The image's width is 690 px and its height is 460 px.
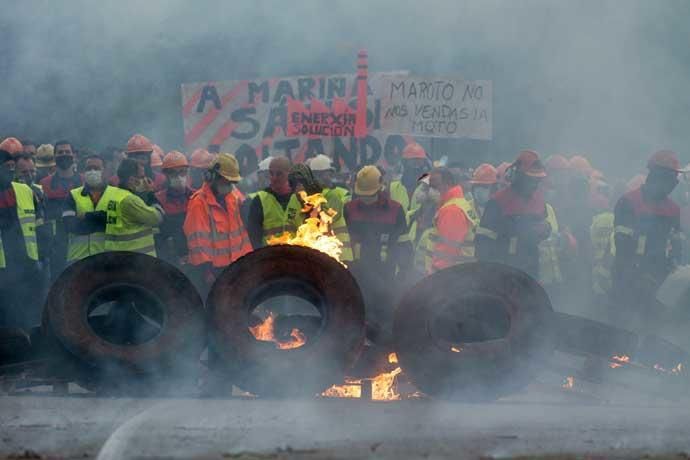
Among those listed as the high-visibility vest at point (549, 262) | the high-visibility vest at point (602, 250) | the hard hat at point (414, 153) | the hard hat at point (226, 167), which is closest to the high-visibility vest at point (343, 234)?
the hard hat at point (226, 167)

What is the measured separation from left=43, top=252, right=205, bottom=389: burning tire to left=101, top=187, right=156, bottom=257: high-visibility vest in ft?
5.76

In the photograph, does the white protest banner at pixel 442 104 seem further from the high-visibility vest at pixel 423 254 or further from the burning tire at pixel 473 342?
the burning tire at pixel 473 342

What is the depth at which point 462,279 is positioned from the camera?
5973mm

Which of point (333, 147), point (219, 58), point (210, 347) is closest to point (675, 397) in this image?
point (210, 347)

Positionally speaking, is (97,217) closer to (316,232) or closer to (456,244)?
(316,232)

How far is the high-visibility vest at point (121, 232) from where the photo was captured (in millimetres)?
7867

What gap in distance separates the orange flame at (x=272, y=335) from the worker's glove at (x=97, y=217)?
222 cm

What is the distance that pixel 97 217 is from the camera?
8.00 metres

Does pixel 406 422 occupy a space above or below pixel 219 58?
below

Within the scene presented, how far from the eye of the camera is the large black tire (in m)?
5.82

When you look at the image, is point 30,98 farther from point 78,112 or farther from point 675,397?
point 675,397

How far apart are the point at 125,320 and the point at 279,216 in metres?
2.25

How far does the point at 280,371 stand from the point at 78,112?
8.77 m

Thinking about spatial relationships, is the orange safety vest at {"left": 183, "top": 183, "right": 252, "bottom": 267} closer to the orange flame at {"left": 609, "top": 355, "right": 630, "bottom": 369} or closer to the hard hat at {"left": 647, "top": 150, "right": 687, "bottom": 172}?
the orange flame at {"left": 609, "top": 355, "right": 630, "bottom": 369}
